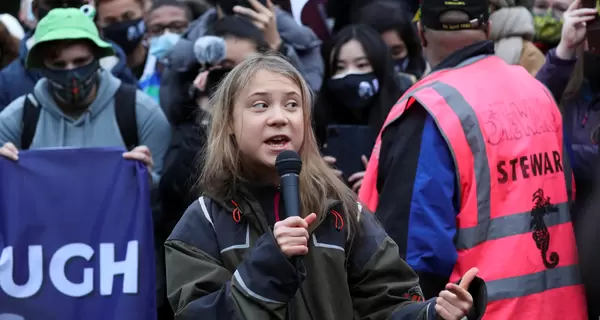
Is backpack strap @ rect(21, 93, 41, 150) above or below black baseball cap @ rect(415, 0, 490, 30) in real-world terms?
below

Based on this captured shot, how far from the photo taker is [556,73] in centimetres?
593

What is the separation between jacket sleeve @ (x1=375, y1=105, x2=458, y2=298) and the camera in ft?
16.2

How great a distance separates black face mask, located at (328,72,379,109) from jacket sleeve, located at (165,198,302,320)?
293cm

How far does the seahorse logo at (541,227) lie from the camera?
16.7ft

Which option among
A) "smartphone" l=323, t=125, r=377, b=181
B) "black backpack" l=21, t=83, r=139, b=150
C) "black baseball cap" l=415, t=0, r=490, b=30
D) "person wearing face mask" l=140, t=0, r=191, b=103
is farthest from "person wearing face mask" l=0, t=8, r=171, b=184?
"black baseball cap" l=415, t=0, r=490, b=30

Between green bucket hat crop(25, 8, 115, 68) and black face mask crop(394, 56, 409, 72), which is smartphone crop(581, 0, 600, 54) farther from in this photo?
green bucket hat crop(25, 8, 115, 68)

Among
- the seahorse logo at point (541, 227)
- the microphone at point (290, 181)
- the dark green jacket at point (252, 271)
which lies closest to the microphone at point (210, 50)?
the seahorse logo at point (541, 227)

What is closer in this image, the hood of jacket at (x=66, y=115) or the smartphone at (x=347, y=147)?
the hood of jacket at (x=66, y=115)

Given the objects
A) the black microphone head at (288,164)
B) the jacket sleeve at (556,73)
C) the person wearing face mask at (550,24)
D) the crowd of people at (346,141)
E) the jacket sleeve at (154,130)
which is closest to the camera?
the black microphone head at (288,164)

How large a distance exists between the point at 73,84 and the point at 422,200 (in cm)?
239

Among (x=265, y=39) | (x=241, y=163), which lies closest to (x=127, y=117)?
(x=265, y=39)

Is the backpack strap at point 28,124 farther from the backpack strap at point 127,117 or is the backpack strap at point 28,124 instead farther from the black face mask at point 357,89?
the black face mask at point 357,89

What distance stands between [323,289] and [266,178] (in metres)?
0.50

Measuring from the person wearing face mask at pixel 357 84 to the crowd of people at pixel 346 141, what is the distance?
0.04 ft
